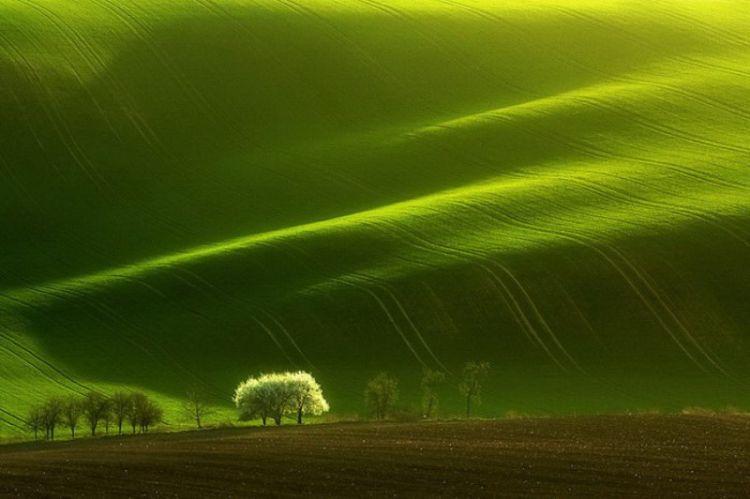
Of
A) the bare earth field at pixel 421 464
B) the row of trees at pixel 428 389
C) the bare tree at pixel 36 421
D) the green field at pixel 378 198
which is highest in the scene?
the green field at pixel 378 198

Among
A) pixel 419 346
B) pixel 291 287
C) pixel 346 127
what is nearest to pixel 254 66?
pixel 346 127

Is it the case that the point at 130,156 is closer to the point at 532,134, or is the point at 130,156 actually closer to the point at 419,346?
the point at 532,134

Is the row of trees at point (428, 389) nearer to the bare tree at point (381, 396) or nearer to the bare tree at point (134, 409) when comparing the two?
the bare tree at point (381, 396)

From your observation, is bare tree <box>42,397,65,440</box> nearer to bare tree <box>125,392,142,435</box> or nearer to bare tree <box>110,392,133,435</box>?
bare tree <box>110,392,133,435</box>

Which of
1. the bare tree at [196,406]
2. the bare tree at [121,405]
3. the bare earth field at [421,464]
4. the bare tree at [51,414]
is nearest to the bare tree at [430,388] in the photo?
the bare tree at [196,406]

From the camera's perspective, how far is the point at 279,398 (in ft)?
140

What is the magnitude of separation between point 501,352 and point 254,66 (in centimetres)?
3588

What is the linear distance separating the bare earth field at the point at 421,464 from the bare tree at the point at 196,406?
1151 centimetres

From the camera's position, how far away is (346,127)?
7506 centimetres

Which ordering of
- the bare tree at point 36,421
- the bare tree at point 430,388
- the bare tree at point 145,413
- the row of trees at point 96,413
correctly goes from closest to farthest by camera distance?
the bare tree at point 145,413 < the row of trees at point 96,413 < the bare tree at point 36,421 < the bare tree at point 430,388

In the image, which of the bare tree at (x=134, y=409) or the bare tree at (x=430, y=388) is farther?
the bare tree at (x=430, y=388)

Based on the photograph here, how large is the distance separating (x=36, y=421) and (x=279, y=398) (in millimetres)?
6986

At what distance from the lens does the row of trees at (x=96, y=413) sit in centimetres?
4150

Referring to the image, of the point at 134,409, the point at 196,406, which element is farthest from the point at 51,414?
the point at 196,406
